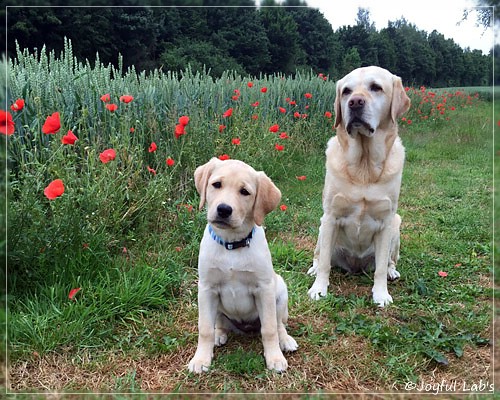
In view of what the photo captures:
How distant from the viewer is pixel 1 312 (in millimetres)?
2418

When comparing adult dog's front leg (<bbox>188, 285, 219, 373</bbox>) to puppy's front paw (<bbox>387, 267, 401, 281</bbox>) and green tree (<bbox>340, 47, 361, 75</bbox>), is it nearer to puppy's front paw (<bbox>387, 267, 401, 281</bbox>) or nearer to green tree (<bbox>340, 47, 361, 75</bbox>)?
puppy's front paw (<bbox>387, 267, 401, 281</bbox>)

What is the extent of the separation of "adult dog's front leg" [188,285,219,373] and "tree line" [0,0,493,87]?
63.2 inches

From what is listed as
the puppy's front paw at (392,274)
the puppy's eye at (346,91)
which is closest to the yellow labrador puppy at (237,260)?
the puppy's eye at (346,91)

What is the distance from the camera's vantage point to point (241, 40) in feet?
9.91

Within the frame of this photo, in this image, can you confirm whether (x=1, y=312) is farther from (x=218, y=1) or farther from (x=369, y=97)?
(x=369, y=97)

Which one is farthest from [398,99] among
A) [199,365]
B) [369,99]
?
[199,365]

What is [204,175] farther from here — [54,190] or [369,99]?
[369,99]

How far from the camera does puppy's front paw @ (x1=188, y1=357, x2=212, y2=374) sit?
251cm

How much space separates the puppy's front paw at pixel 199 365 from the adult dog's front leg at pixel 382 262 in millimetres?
1466

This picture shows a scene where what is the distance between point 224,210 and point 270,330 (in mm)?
737

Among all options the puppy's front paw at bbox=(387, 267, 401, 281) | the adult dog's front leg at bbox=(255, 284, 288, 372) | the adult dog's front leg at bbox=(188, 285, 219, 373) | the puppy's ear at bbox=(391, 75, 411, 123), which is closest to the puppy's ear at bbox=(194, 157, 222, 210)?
the adult dog's front leg at bbox=(188, 285, 219, 373)


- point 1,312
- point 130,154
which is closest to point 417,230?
point 130,154

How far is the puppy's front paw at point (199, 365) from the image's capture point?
2.51 meters

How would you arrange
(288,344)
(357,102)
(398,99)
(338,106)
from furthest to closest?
(338,106)
(398,99)
(357,102)
(288,344)
